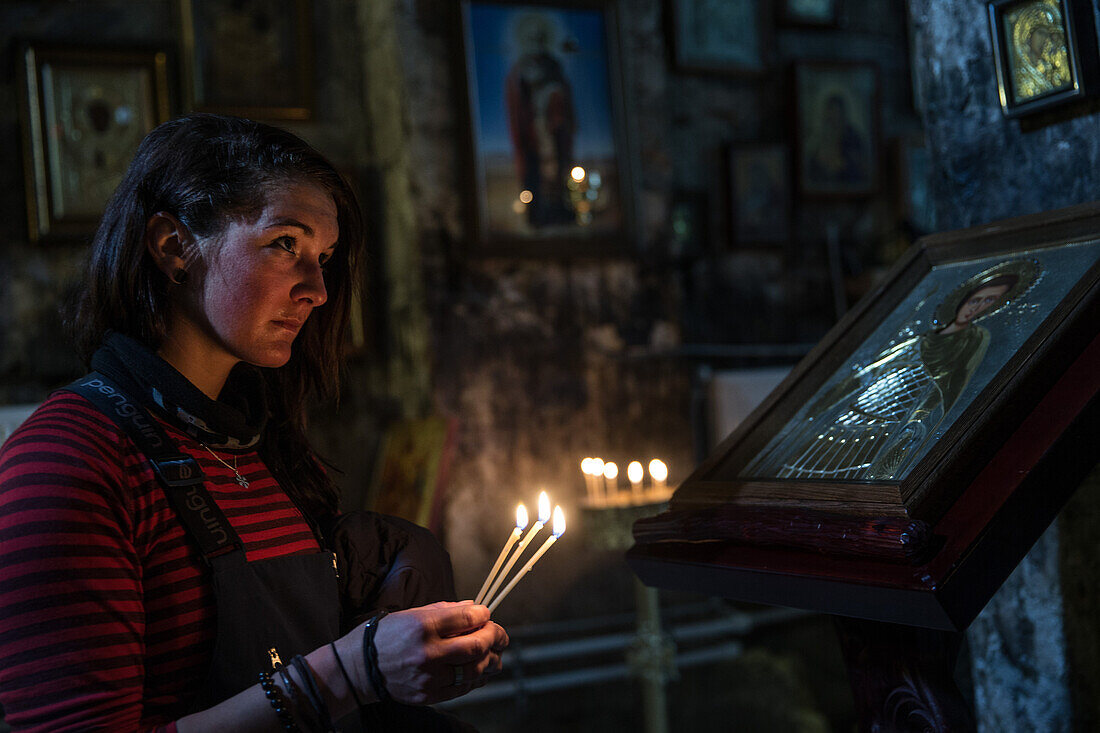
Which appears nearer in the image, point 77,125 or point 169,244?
point 169,244

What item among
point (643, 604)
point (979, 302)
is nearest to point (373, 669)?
point (979, 302)

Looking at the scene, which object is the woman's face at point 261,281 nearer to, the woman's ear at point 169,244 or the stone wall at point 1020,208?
the woman's ear at point 169,244

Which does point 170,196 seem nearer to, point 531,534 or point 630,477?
point 531,534

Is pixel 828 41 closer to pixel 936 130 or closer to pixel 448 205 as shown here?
pixel 448 205

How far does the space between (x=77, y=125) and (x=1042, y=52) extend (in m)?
3.64

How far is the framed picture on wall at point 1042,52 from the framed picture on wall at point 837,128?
3.00 meters

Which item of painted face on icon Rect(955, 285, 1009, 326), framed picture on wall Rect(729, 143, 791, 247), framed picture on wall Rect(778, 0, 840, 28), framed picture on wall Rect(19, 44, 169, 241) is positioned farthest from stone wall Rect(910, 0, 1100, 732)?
framed picture on wall Rect(19, 44, 169, 241)

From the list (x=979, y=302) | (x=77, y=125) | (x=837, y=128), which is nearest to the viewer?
(x=979, y=302)

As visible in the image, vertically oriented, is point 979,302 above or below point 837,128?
below

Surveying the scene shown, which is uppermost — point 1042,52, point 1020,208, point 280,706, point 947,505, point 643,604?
point 1042,52

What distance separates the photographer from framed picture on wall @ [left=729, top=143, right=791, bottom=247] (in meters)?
4.92

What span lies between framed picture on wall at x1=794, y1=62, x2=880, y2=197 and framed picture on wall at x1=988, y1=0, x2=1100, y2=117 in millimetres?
3004

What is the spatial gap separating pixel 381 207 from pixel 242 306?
3.02 meters

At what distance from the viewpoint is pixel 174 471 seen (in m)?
1.20
